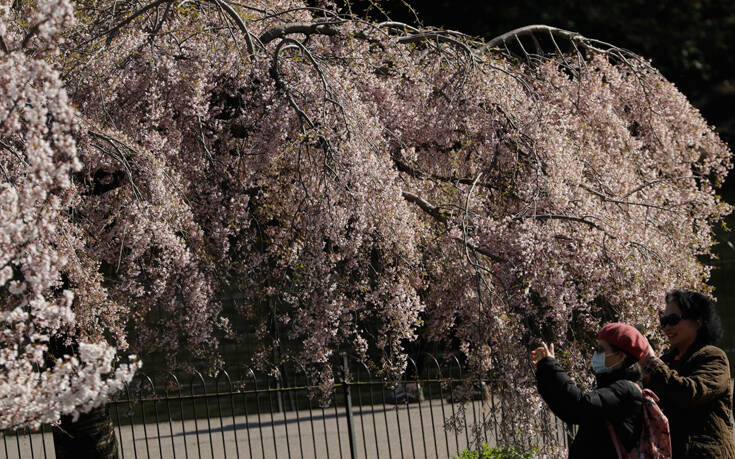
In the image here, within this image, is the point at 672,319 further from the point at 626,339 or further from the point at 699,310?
the point at 626,339

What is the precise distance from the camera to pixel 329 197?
5441mm

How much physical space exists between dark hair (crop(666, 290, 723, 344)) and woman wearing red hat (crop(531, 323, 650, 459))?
1.10 ft

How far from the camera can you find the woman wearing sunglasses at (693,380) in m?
3.45

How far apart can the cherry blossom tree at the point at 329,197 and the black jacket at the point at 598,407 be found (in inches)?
82.9

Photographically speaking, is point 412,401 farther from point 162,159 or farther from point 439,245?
point 162,159

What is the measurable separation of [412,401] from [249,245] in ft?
19.0

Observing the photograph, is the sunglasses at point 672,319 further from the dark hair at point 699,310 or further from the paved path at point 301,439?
the paved path at point 301,439

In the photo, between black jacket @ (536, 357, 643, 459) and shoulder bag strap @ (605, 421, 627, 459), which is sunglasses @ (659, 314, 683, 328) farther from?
shoulder bag strap @ (605, 421, 627, 459)

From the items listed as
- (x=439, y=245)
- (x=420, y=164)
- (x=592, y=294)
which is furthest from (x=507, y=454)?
(x=420, y=164)

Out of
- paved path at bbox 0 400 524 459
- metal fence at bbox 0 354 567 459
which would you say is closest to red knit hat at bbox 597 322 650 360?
metal fence at bbox 0 354 567 459

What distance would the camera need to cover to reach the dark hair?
3641 millimetres

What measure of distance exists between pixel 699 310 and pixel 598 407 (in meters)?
0.74

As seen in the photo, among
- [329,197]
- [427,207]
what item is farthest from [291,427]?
[329,197]

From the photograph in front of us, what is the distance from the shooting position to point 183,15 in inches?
262
